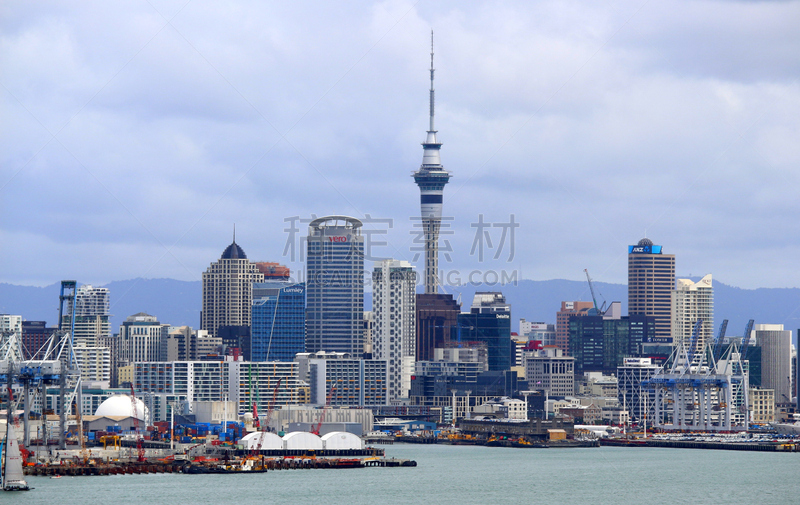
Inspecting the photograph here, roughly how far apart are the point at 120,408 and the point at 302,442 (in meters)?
46.0

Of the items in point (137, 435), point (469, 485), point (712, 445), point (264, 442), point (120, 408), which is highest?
point (120, 408)

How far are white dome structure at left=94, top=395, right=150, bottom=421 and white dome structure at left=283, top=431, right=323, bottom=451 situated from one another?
41023mm

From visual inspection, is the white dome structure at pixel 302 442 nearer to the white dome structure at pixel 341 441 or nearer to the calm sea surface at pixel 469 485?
the white dome structure at pixel 341 441

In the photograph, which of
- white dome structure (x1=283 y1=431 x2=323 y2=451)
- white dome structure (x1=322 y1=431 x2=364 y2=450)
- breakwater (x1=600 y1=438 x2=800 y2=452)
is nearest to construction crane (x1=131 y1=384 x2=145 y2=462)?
white dome structure (x1=283 y1=431 x2=323 y2=451)

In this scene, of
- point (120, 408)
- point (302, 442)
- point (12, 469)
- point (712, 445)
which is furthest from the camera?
point (120, 408)

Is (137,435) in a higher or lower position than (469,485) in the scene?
higher

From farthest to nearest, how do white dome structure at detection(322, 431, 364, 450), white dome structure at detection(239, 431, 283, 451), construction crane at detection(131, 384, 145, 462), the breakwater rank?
the breakwater < white dome structure at detection(322, 431, 364, 450) < white dome structure at detection(239, 431, 283, 451) < construction crane at detection(131, 384, 145, 462)

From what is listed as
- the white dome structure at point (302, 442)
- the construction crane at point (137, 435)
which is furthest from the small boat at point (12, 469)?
the white dome structure at point (302, 442)

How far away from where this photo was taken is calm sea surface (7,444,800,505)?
87.7m

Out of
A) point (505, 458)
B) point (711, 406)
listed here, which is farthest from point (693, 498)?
point (711, 406)

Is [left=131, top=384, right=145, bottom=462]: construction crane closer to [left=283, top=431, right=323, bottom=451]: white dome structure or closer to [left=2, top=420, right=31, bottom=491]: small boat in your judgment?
[left=283, top=431, right=323, bottom=451]: white dome structure

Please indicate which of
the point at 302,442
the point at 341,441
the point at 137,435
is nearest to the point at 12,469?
the point at 302,442

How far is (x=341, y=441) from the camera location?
122m

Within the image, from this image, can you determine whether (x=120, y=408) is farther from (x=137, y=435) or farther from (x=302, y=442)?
(x=302, y=442)
